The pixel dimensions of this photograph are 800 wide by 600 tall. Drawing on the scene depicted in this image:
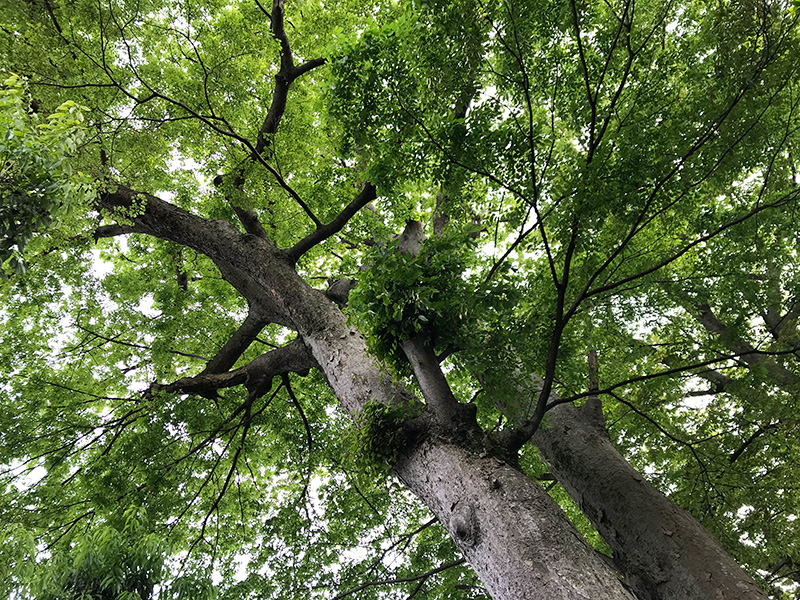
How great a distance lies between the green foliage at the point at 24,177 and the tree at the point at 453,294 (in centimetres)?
151

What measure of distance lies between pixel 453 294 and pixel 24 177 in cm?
256

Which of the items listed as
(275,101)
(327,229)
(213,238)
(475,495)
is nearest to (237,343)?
(213,238)

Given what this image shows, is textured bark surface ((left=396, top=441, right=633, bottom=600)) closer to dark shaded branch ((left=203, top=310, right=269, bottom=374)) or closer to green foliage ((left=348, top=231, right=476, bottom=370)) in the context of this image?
green foliage ((left=348, top=231, right=476, bottom=370))

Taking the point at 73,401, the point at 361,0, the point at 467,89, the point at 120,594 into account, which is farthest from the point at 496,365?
the point at 361,0

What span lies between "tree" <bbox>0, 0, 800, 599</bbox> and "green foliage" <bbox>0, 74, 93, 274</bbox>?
1.51 m

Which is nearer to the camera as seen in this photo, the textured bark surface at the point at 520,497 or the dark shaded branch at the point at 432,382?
the textured bark surface at the point at 520,497

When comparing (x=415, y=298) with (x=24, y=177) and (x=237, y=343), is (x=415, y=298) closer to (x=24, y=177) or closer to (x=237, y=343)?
(x=24, y=177)

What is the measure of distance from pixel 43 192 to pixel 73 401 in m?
4.98

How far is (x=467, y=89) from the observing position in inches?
119

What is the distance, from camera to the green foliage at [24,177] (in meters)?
2.08

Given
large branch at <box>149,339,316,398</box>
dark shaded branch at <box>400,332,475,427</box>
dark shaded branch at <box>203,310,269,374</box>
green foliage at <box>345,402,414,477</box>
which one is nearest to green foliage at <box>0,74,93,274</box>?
green foliage at <box>345,402,414,477</box>

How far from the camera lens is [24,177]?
2.14 m

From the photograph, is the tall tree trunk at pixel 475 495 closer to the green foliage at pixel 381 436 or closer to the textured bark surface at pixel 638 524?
the green foliage at pixel 381 436

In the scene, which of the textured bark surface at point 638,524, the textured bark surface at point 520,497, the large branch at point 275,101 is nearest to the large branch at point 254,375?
the textured bark surface at point 520,497
